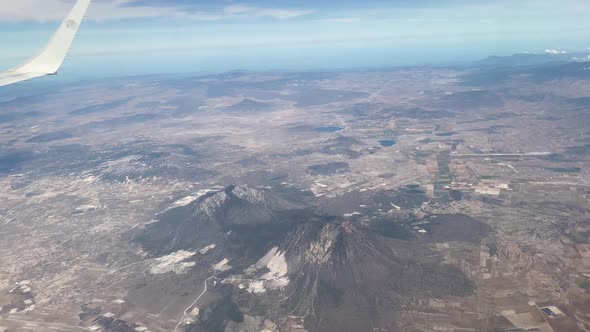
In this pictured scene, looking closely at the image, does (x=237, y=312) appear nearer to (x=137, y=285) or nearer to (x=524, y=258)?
(x=137, y=285)

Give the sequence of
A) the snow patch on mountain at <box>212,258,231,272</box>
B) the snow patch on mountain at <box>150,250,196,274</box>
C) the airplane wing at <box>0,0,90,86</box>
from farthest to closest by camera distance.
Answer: the snow patch on mountain at <box>150,250,196,274</box> → the snow patch on mountain at <box>212,258,231,272</box> → the airplane wing at <box>0,0,90,86</box>

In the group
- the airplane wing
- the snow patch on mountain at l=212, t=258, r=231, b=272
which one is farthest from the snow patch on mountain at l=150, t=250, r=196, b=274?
the airplane wing

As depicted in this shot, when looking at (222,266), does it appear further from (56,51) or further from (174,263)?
(56,51)

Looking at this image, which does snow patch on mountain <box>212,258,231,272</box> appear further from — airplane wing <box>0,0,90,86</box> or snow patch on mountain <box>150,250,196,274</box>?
airplane wing <box>0,0,90,86</box>

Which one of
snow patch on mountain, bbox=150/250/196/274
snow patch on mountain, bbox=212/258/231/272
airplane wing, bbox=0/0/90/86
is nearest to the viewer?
airplane wing, bbox=0/0/90/86

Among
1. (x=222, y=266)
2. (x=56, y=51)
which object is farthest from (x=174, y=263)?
(x=56, y=51)

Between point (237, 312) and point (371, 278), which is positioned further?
point (371, 278)

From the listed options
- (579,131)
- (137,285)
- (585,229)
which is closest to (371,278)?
(137,285)

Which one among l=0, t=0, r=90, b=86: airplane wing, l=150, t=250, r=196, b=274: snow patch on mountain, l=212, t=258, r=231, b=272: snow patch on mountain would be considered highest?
l=0, t=0, r=90, b=86: airplane wing
